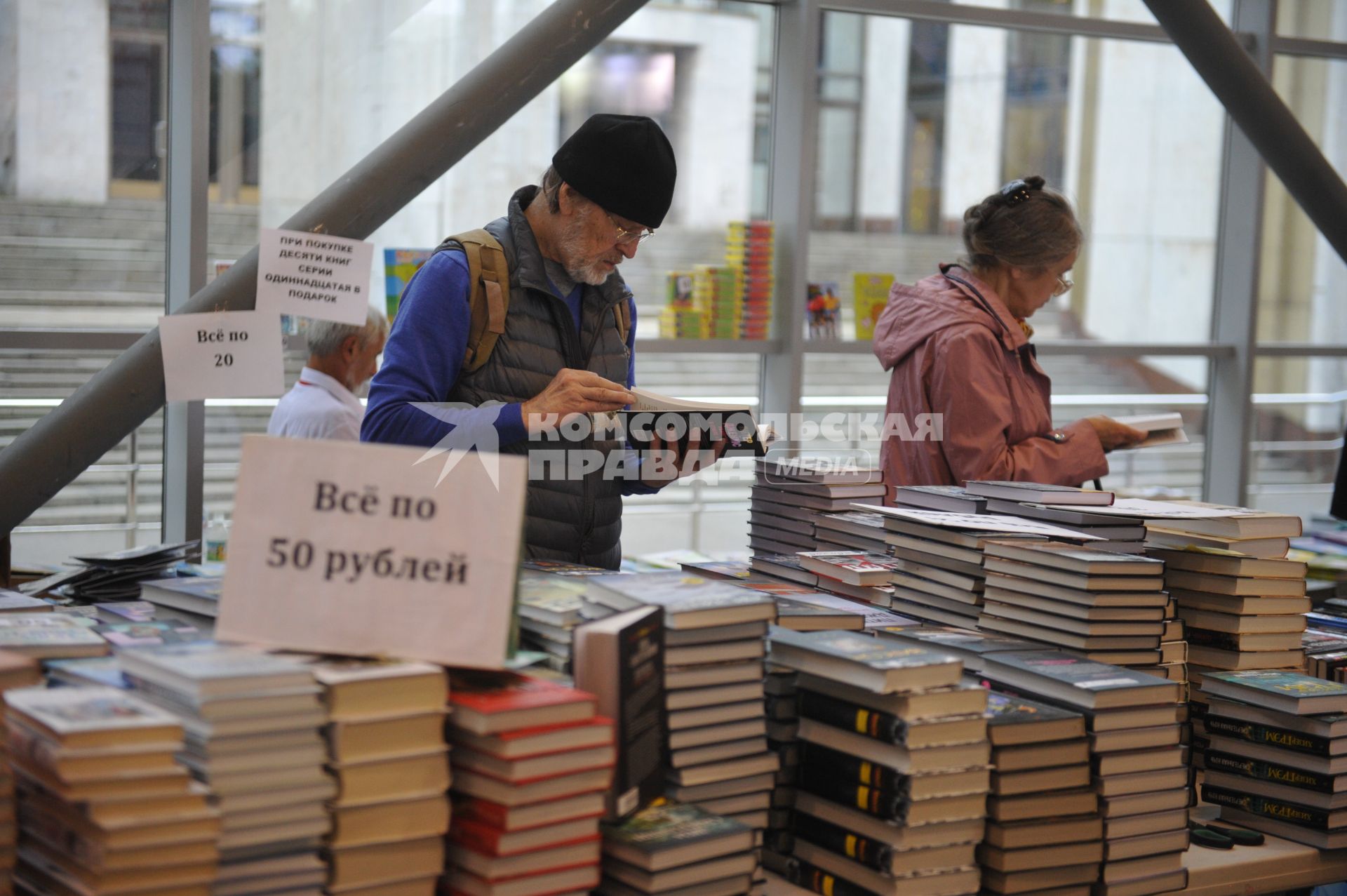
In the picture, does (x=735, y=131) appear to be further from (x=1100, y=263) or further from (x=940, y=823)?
(x=940, y=823)

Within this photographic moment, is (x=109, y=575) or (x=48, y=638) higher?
(x=48, y=638)

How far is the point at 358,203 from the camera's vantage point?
2.62m

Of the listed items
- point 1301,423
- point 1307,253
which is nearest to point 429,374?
point 1307,253

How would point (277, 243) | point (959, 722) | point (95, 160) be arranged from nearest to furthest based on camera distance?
point (959, 722) → point (277, 243) → point (95, 160)

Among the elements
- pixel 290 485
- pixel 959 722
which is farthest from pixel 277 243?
pixel 959 722

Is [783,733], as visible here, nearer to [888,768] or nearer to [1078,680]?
[888,768]

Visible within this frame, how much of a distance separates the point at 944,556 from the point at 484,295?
95cm

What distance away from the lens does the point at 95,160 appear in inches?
161

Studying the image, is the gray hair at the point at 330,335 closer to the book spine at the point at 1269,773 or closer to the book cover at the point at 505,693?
the book cover at the point at 505,693

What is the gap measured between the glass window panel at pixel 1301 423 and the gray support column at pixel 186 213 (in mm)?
5793

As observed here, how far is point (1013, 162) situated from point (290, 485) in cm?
763

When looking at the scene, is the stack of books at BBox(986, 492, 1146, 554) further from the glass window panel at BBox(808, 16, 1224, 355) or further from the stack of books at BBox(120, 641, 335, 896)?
the glass window panel at BBox(808, 16, 1224, 355)

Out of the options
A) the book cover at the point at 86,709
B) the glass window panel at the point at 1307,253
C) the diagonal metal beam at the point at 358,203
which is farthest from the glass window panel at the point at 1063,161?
the book cover at the point at 86,709

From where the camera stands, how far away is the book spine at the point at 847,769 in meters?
1.52
